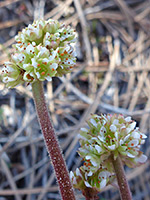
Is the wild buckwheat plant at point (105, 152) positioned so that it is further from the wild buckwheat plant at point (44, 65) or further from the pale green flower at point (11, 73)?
the pale green flower at point (11, 73)

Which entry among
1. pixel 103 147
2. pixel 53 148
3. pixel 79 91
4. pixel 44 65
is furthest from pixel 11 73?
pixel 79 91

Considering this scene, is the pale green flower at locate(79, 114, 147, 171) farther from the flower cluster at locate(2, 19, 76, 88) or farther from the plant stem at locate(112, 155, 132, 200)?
the flower cluster at locate(2, 19, 76, 88)

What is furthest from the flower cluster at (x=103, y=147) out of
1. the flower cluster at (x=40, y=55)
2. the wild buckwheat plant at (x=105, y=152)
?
the flower cluster at (x=40, y=55)

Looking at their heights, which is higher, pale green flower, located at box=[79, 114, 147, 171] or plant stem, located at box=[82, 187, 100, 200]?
pale green flower, located at box=[79, 114, 147, 171]

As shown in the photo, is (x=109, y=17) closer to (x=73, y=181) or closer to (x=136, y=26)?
(x=136, y=26)

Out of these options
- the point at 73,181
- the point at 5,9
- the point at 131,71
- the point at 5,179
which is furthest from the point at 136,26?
the point at 73,181

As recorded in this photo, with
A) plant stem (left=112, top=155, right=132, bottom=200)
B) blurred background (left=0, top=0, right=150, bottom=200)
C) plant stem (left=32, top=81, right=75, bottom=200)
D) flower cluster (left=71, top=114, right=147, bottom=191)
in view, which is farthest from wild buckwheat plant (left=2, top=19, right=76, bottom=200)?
blurred background (left=0, top=0, right=150, bottom=200)
